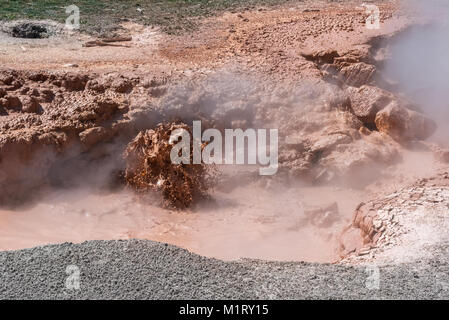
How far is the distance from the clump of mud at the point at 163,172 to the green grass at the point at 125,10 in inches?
123

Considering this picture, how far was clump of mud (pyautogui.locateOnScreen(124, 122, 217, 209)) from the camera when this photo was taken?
713cm

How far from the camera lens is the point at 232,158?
7.63 metres

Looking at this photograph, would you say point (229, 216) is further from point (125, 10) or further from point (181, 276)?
point (125, 10)

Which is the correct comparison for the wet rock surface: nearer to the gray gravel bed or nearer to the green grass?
the gray gravel bed

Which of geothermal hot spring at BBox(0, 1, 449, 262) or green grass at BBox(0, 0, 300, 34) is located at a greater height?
green grass at BBox(0, 0, 300, 34)

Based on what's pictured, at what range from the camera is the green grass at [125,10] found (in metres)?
10.4

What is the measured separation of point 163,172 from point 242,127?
1.24 meters

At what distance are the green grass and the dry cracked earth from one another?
1596mm

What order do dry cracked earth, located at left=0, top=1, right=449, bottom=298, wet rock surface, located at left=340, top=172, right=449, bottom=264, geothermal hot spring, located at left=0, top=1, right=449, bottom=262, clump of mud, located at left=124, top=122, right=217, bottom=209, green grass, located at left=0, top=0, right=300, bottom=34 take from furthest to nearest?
green grass, located at left=0, top=0, right=300, bottom=34
clump of mud, located at left=124, top=122, right=217, bottom=209
dry cracked earth, located at left=0, top=1, right=449, bottom=298
geothermal hot spring, located at left=0, top=1, right=449, bottom=262
wet rock surface, located at left=340, top=172, right=449, bottom=264

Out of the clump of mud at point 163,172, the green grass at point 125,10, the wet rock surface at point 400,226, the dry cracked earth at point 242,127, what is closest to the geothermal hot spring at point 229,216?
the dry cracked earth at point 242,127

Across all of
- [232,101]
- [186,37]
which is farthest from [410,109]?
[186,37]

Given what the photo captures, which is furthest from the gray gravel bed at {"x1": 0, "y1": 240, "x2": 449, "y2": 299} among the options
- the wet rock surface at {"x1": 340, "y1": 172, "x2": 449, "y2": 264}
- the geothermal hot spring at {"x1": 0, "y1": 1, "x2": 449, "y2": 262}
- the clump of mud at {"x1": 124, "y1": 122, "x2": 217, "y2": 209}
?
the clump of mud at {"x1": 124, "y1": 122, "x2": 217, "y2": 209}

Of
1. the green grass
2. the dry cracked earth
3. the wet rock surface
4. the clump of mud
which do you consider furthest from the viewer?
the green grass

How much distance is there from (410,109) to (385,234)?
2.90m
